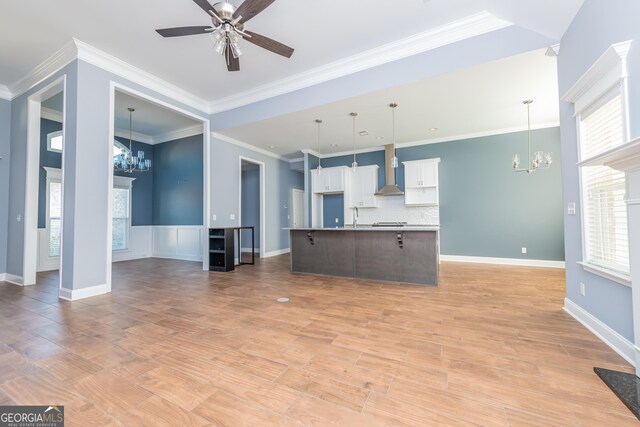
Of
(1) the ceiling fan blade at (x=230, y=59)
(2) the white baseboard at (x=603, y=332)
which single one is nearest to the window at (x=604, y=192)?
(2) the white baseboard at (x=603, y=332)

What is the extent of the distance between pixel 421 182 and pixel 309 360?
5459 mm

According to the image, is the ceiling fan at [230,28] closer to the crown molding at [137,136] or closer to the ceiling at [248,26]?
the ceiling at [248,26]

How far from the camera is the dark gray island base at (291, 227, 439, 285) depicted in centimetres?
406

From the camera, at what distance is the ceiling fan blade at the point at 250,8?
2.29 meters

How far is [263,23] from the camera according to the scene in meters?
3.16

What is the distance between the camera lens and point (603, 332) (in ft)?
7.09

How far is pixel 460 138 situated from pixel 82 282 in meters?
7.64

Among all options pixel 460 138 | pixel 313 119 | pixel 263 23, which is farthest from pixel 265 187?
pixel 460 138

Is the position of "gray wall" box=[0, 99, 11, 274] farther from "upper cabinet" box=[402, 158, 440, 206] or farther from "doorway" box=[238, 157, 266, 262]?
"upper cabinet" box=[402, 158, 440, 206]

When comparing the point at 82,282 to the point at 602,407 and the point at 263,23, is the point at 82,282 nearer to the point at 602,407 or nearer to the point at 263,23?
the point at 263,23

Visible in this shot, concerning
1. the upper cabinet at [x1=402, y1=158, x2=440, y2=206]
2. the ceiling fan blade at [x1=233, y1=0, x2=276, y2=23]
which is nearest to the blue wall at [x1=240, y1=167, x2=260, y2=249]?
the upper cabinet at [x1=402, y1=158, x2=440, y2=206]

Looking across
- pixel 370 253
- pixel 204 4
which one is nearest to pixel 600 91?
pixel 370 253

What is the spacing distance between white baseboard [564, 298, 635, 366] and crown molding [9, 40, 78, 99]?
6.59m

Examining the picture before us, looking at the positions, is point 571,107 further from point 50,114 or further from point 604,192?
point 50,114
